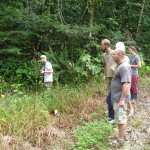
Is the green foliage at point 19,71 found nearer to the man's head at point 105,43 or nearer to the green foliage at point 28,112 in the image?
the green foliage at point 28,112

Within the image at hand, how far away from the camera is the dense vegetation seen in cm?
841

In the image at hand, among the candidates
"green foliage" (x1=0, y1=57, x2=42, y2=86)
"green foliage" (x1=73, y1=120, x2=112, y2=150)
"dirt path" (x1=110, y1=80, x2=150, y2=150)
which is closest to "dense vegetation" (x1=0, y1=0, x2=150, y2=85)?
"green foliage" (x1=0, y1=57, x2=42, y2=86)

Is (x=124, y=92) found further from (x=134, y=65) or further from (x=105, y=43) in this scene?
(x=134, y=65)

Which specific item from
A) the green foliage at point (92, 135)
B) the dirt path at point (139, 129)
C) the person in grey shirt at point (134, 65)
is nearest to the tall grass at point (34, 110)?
the green foliage at point (92, 135)

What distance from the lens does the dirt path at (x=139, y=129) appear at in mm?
3889

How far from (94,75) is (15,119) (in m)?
5.04

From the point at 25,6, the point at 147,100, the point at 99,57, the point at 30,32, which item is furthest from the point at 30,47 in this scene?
the point at 147,100

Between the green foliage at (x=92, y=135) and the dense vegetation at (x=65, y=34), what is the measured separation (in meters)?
3.53

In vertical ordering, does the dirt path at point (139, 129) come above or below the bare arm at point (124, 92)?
below

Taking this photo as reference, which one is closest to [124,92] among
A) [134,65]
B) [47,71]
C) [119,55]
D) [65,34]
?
[119,55]

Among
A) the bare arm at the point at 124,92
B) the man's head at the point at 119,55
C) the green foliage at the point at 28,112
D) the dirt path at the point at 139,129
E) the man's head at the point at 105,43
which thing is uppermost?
the man's head at the point at 105,43

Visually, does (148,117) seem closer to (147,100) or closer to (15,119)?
(147,100)

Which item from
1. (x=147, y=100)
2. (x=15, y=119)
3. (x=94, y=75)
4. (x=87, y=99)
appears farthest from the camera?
(x=94, y=75)

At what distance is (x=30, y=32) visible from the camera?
9.45 meters
